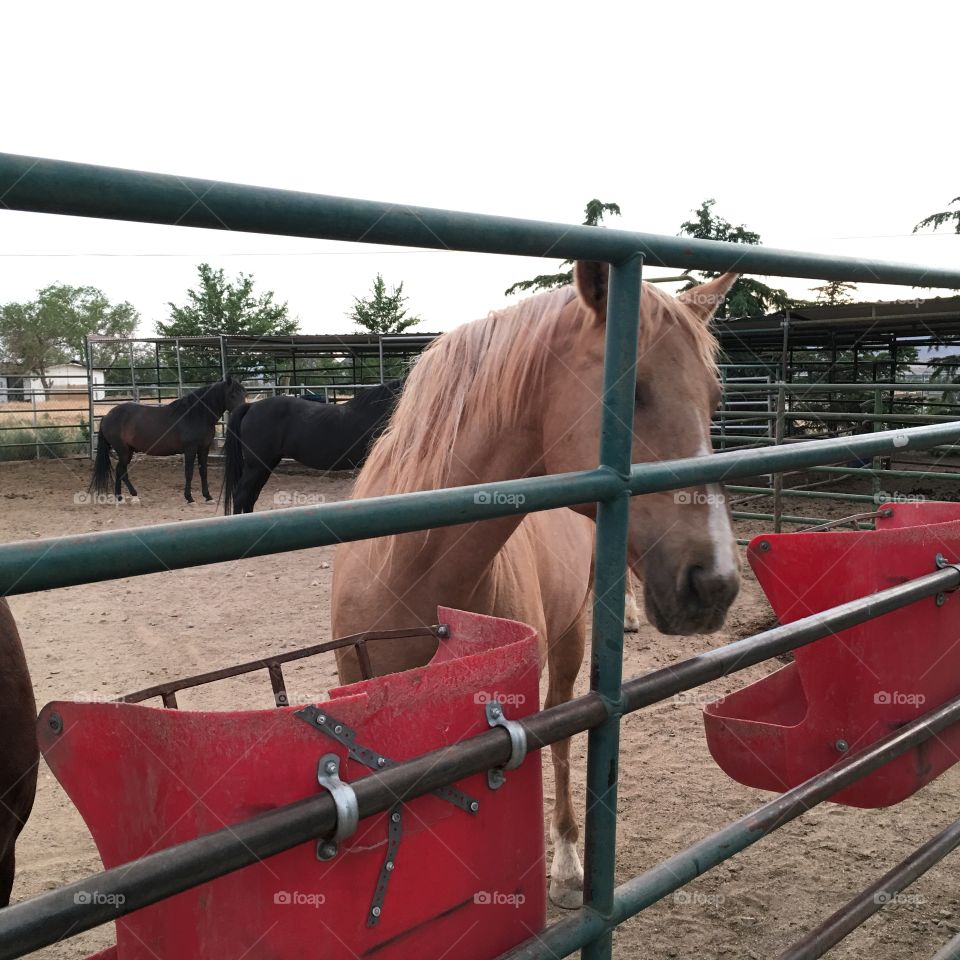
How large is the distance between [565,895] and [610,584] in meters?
2.01

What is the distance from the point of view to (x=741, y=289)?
12883 millimetres

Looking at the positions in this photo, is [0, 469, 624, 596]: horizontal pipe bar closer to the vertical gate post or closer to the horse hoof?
the vertical gate post

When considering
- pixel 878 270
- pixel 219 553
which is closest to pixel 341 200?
pixel 219 553

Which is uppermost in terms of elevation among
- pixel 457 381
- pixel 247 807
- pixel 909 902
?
pixel 457 381

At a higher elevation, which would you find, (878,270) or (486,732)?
(878,270)

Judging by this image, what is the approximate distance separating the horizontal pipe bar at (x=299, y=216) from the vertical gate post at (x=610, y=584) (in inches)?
2.9

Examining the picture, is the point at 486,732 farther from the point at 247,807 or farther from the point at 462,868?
the point at 247,807

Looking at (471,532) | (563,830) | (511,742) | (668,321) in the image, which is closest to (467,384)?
(471,532)

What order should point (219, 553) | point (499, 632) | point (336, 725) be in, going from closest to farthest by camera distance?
Result: point (219, 553) → point (336, 725) → point (499, 632)

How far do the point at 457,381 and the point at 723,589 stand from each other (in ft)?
2.92

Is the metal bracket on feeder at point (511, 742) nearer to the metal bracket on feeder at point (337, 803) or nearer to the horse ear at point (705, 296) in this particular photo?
the metal bracket on feeder at point (337, 803)

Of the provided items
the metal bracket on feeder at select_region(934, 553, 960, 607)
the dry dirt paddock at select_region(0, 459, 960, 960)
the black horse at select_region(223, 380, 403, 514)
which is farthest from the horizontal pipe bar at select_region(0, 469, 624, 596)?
the black horse at select_region(223, 380, 403, 514)

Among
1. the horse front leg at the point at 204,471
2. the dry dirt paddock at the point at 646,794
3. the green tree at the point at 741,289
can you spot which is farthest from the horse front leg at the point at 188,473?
the green tree at the point at 741,289

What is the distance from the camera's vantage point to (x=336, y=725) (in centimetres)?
80
